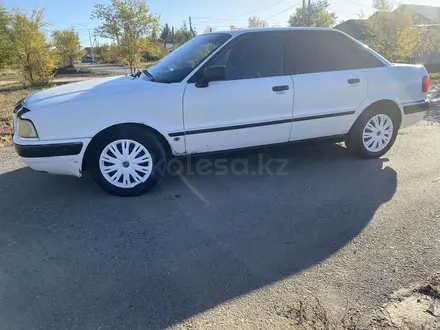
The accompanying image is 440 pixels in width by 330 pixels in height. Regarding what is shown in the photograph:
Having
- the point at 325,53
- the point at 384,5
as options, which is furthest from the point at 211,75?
the point at 384,5

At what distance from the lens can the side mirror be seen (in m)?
3.49

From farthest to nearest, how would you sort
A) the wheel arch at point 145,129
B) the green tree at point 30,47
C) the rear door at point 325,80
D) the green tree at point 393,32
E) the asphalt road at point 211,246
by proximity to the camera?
the green tree at point 393,32
the green tree at point 30,47
the rear door at point 325,80
the wheel arch at point 145,129
the asphalt road at point 211,246

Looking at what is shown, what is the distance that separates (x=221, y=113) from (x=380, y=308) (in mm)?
2386

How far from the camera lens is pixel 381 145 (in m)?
4.66

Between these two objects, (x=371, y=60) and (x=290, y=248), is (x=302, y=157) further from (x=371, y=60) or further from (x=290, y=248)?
(x=290, y=248)

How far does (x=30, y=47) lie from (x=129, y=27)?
15.3 feet

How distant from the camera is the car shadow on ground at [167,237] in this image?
85.4 inches

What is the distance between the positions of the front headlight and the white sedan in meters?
0.01

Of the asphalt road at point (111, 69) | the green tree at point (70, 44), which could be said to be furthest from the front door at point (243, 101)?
the green tree at point (70, 44)

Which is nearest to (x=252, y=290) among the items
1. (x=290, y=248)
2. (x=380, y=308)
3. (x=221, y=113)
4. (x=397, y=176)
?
(x=290, y=248)

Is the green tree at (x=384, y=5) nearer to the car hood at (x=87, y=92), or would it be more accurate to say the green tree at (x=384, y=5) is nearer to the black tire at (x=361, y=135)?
Answer: the black tire at (x=361, y=135)

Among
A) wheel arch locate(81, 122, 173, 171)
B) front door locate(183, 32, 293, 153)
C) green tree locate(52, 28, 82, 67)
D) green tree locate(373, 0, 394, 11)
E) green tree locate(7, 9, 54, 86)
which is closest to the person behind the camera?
wheel arch locate(81, 122, 173, 171)

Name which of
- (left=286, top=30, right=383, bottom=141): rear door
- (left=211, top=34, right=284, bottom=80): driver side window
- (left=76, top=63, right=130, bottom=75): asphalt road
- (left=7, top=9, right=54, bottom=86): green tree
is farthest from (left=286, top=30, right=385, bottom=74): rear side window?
(left=76, top=63, right=130, bottom=75): asphalt road

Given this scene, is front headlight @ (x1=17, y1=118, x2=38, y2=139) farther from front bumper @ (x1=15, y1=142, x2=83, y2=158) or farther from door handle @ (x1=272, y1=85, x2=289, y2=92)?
door handle @ (x1=272, y1=85, x2=289, y2=92)
